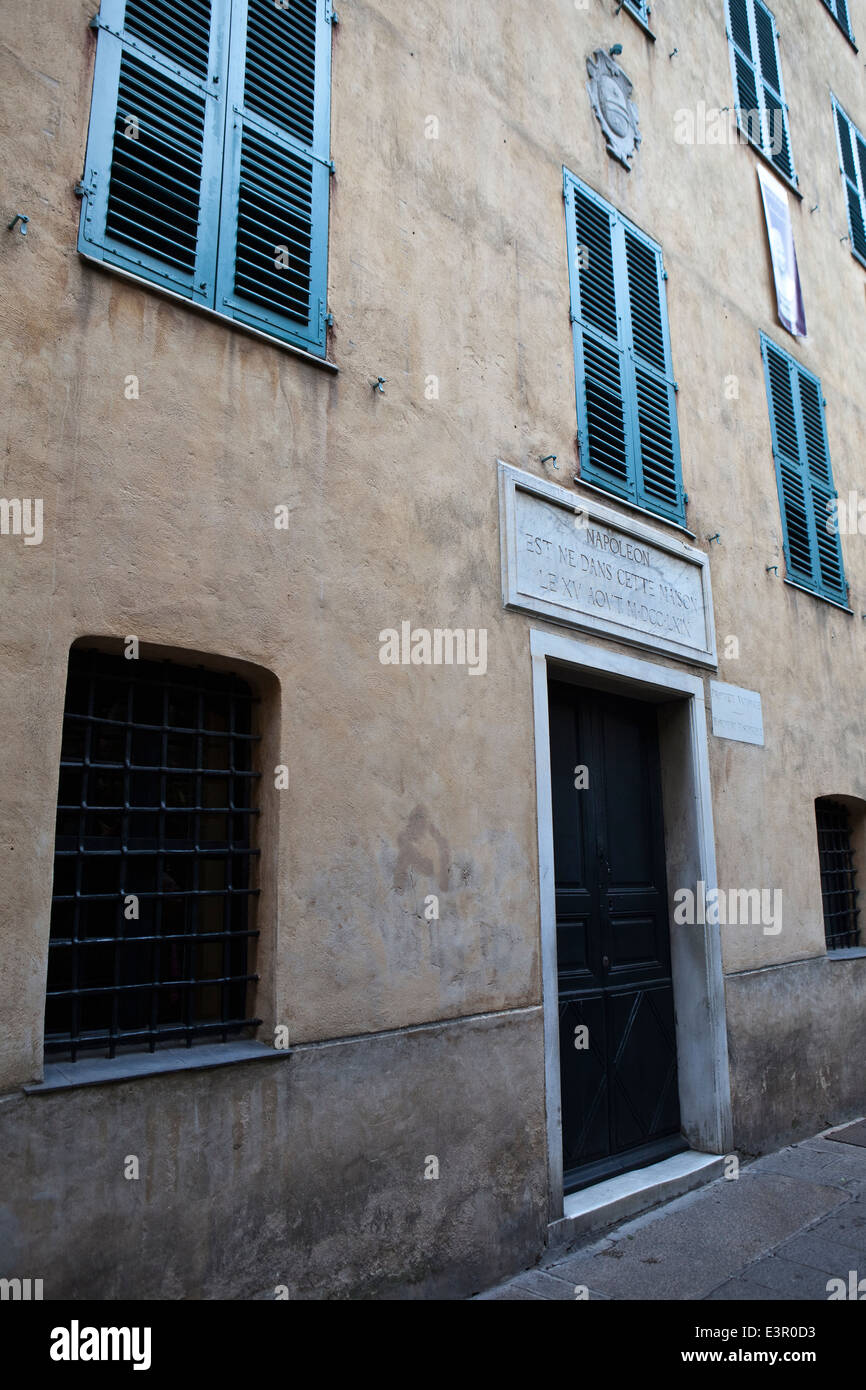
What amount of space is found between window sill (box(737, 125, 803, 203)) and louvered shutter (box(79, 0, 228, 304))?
5438 mm

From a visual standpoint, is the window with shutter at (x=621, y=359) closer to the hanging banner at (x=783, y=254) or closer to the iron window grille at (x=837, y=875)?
the hanging banner at (x=783, y=254)

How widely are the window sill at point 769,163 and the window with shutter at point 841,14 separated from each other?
3.19 metres

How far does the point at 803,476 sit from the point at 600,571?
3355 mm

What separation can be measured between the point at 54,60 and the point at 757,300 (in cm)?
586

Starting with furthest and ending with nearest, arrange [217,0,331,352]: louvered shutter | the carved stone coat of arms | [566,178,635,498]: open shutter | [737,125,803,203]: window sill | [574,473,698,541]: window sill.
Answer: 1. [737,125,803,203]: window sill
2. the carved stone coat of arms
3. [566,178,635,498]: open shutter
4. [574,473,698,541]: window sill
5. [217,0,331,352]: louvered shutter

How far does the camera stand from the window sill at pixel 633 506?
5.42 m

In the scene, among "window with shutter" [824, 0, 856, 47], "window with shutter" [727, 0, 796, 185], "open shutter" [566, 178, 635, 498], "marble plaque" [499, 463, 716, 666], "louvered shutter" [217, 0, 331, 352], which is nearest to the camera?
"louvered shutter" [217, 0, 331, 352]

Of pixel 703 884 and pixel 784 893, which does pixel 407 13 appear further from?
pixel 784 893

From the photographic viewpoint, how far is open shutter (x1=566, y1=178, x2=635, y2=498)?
559 centimetres

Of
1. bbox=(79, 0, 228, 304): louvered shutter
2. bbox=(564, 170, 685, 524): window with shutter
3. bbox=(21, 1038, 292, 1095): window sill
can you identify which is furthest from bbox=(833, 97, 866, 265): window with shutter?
bbox=(21, 1038, 292, 1095): window sill

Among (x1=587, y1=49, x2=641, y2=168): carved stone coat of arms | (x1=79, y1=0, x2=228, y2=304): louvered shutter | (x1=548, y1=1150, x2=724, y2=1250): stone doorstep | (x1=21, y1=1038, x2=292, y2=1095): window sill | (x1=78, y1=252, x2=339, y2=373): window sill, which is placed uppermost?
(x1=587, y1=49, x2=641, y2=168): carved stone coat of arms

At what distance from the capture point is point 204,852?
3.52 m

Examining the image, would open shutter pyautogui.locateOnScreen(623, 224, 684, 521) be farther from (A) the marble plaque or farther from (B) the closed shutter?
(B) the closed shutter
